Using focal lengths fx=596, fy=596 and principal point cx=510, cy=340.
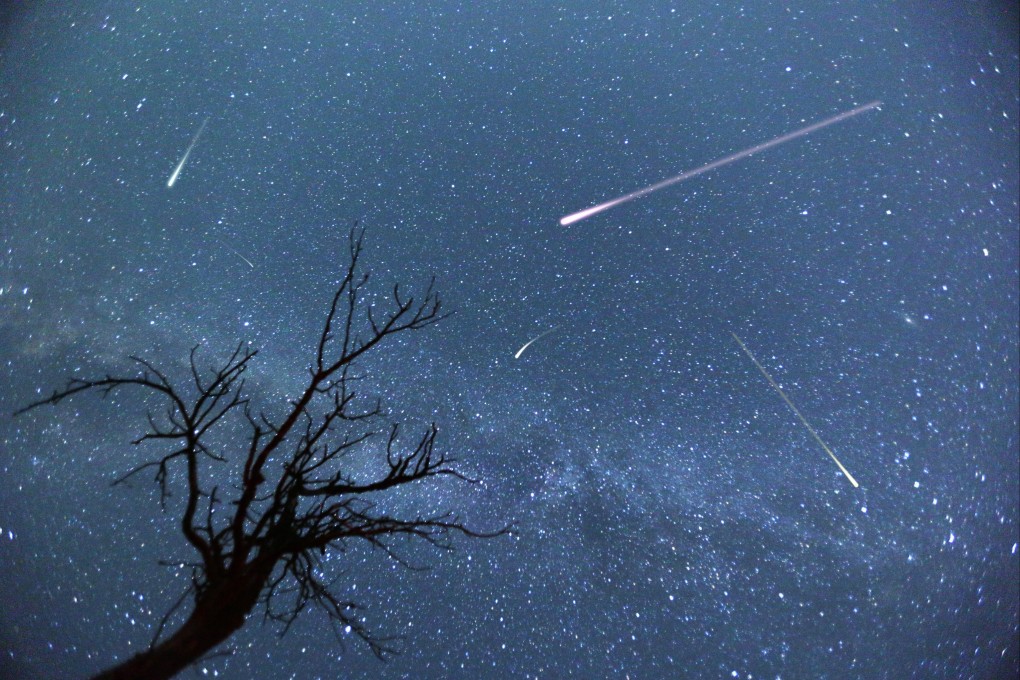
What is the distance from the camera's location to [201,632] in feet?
7.55

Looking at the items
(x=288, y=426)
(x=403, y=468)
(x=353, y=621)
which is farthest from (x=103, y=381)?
(x=353, y=621)

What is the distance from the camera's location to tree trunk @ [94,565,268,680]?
2191 mm

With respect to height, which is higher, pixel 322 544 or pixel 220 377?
pixel 220 377

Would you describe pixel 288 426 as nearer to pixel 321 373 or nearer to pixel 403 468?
pixel 321 373

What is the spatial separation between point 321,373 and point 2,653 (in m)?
16.6

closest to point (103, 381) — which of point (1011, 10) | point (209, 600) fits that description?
point (209, 600)

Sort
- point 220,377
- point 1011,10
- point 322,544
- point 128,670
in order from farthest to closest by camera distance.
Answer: point 1011,10
point 220,377
point 322,544
point 128,670

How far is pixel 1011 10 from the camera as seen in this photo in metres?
7.25

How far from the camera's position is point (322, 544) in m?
2.81

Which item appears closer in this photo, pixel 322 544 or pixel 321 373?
pixel 322 544

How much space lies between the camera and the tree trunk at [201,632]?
7.19ft

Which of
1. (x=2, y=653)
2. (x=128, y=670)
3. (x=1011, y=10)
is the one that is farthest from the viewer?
(x=2, y=653)

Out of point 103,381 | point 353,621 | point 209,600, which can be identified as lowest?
point 353,621

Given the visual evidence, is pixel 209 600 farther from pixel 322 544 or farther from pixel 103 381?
pixel 103 381
